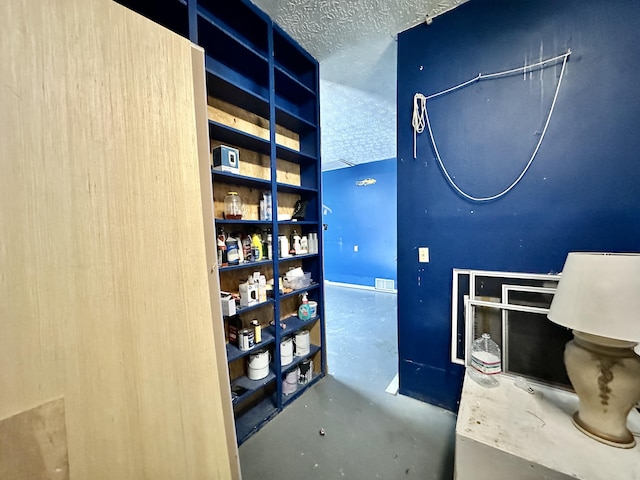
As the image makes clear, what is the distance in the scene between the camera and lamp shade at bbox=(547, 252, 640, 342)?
2.63ft

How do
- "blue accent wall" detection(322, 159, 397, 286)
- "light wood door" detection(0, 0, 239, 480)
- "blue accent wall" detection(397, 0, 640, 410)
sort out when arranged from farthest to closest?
"blue accent wall" detection(322, 159, 397, 286) → "blue accent wall" detection(397, 0, 640, 410) → "light wood door" detection(0, 0, 239, 480)

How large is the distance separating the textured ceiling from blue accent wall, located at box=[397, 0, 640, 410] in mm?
168

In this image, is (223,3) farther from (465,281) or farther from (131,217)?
(465,281)

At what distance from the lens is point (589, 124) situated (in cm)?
130

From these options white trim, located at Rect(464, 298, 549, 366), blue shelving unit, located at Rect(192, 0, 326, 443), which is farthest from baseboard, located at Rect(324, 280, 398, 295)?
white trim, located at Rect(464, 298, 549, 366)

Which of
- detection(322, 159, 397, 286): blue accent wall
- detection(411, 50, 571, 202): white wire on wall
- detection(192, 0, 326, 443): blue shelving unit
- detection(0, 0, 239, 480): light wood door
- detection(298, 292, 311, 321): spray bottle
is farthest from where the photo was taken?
detection(322, 159, 397, 286): blue accent wall

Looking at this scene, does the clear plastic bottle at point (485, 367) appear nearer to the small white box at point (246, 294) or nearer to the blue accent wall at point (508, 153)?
the blue accent wall at point (508, 153)

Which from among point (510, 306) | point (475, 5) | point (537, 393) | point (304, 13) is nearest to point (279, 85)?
point (304, 13)

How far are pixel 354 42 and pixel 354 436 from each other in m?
2.79

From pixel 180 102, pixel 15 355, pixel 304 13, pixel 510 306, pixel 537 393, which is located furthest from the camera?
pixel 304 13

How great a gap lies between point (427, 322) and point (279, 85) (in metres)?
2.19

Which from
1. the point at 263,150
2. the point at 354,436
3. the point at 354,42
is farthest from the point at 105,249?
the point at 354,42

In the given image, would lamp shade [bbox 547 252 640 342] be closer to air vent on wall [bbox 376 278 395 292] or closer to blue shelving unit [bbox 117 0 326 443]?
blue shelving unit [bbox 117 0 326 443]

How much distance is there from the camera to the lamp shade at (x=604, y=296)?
0.80m
